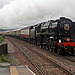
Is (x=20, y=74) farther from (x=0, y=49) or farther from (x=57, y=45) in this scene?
(x=57, y=45)

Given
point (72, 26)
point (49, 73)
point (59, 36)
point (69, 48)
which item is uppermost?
point (72, 26)

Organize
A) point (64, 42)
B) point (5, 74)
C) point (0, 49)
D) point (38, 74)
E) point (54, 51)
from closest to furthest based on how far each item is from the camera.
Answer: point (5, 74), point (38, 74), point (0, 49), point (64, 42), point (54, 51)

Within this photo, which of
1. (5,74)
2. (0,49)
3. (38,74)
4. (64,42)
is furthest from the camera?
(64,42)

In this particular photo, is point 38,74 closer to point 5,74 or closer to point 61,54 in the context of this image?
point 5,74

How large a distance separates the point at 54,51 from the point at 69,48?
6.71ft

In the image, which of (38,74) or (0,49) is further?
(0,49)

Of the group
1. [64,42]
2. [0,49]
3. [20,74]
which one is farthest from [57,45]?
[20,74]

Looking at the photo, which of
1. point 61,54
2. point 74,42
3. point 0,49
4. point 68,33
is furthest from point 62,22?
point 0,49

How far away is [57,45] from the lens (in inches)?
446

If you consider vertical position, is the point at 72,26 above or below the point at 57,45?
above

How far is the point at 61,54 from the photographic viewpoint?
11344 millimetres

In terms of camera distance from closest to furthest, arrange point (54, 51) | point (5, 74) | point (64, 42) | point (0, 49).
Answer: point (5, 74) → point (0, 49) → point (64, 42) → point (54, 51)

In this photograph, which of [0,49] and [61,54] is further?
[61,54]

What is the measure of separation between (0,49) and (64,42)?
5.45 m
